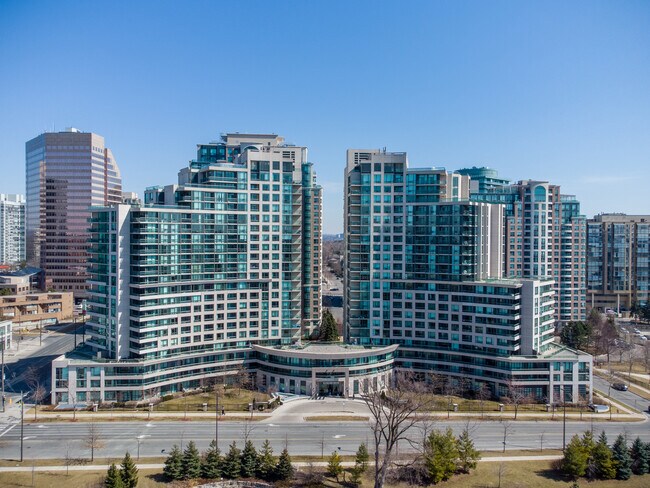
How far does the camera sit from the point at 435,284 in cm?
10750

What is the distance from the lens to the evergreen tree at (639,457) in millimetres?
68812

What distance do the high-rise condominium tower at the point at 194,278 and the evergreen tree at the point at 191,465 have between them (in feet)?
107

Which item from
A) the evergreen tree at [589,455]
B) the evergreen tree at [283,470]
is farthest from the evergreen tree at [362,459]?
the evergreen tree at [589,455]

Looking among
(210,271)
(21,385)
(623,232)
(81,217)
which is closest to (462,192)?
(210,271)

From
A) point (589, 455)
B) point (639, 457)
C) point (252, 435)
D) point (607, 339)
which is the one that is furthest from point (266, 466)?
point (607, 339)

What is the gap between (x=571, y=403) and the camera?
98438 mm

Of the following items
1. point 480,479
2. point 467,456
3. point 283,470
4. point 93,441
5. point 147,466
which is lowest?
point 480,479

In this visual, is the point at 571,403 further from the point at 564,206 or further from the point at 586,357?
the point at 564,206

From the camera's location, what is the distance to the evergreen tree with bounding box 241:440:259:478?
217ft

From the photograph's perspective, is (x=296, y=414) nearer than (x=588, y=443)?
No

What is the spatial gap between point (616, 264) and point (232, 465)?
175m

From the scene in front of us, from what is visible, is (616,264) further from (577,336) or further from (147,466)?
(147,466)

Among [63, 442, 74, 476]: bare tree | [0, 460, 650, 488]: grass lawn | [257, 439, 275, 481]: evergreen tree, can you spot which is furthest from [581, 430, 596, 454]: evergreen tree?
[63, 442, 74, 476]: bare tree

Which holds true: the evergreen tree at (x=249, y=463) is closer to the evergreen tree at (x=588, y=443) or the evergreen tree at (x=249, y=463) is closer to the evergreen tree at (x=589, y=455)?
the evergreen tree at (x=589, y=455)
